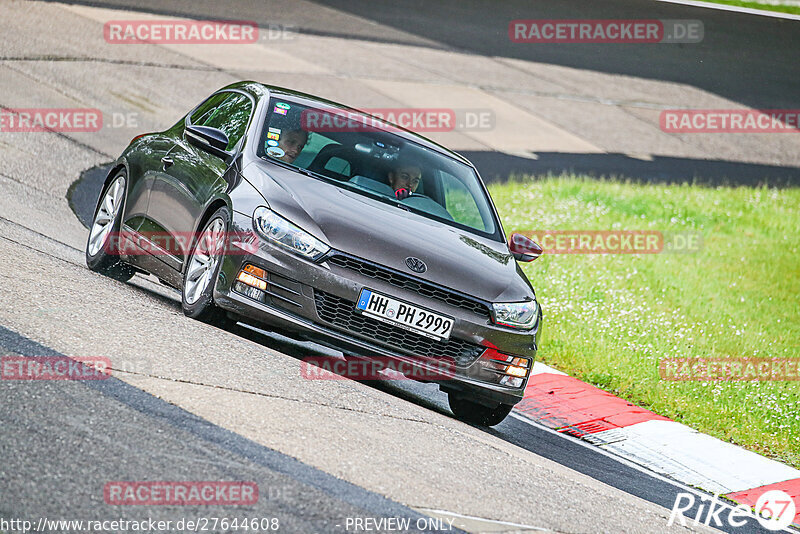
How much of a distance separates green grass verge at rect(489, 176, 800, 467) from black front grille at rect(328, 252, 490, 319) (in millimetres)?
3150

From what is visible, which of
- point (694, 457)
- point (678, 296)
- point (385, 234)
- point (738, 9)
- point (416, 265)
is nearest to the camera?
point (416, 265)

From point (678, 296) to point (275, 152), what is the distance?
6366 mm

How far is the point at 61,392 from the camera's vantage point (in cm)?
526

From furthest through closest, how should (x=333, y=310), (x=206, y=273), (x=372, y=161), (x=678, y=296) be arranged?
1. (x=678, y=296)
2. (x=372, y=161)
3. (x=206, y=273)
4. (x=333, y=310)

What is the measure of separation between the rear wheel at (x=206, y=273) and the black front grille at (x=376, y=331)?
0.73m

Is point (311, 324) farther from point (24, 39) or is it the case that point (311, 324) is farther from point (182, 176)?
point (24, 39)

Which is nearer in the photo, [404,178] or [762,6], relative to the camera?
[404,178]

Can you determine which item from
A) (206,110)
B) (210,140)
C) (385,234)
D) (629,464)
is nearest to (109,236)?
(206,110)

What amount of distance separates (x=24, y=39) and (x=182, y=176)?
10.8 meters

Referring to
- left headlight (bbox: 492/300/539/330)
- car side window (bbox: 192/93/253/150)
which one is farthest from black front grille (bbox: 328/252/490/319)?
car side window (bbox: 192/93/253/150)

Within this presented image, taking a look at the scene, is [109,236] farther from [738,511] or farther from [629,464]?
[738,511]

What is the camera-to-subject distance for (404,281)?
6703 mm

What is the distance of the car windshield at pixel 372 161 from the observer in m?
7.66

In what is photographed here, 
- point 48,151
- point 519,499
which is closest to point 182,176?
point 519,499
